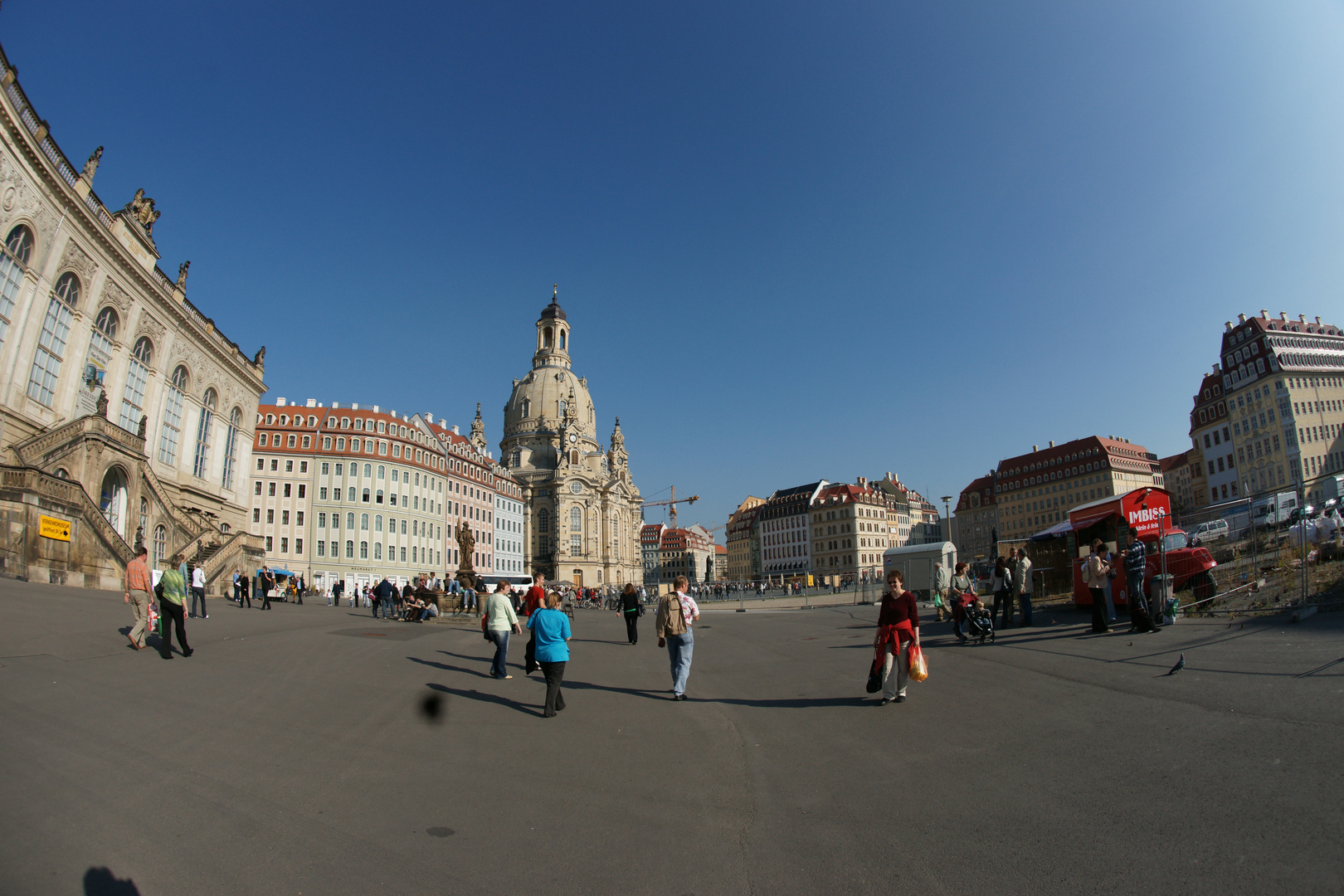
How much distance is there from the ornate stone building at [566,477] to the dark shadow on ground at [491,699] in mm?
103916

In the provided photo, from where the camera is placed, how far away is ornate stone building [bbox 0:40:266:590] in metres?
22.3

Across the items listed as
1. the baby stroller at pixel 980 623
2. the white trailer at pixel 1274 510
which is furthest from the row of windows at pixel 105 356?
the white trailer at pixel 1274 510

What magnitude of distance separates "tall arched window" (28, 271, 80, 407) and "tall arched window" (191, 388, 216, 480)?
1295 cm

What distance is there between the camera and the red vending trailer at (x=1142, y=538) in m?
14.8

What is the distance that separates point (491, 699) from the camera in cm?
984

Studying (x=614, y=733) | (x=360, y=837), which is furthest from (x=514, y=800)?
(x=614, y=733)

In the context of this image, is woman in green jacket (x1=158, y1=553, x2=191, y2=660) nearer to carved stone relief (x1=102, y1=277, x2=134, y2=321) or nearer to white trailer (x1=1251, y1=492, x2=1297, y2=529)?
white trailer (x1=1251, y1=492, x2=1297, y2=529)

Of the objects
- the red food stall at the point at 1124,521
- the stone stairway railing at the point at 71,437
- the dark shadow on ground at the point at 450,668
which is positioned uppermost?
the stone stairway railing at the point at 71,437

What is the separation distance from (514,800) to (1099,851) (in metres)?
4.07

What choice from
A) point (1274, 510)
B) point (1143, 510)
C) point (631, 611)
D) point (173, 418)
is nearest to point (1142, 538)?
point (1143, 510)

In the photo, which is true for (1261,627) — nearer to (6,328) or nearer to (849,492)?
(6,328)

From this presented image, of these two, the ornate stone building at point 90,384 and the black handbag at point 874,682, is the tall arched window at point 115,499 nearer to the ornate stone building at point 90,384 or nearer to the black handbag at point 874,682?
the ornate stone building at point 90,384

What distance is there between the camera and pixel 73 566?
865 inches

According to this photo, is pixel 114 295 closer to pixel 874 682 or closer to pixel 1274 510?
pixel 874 682
